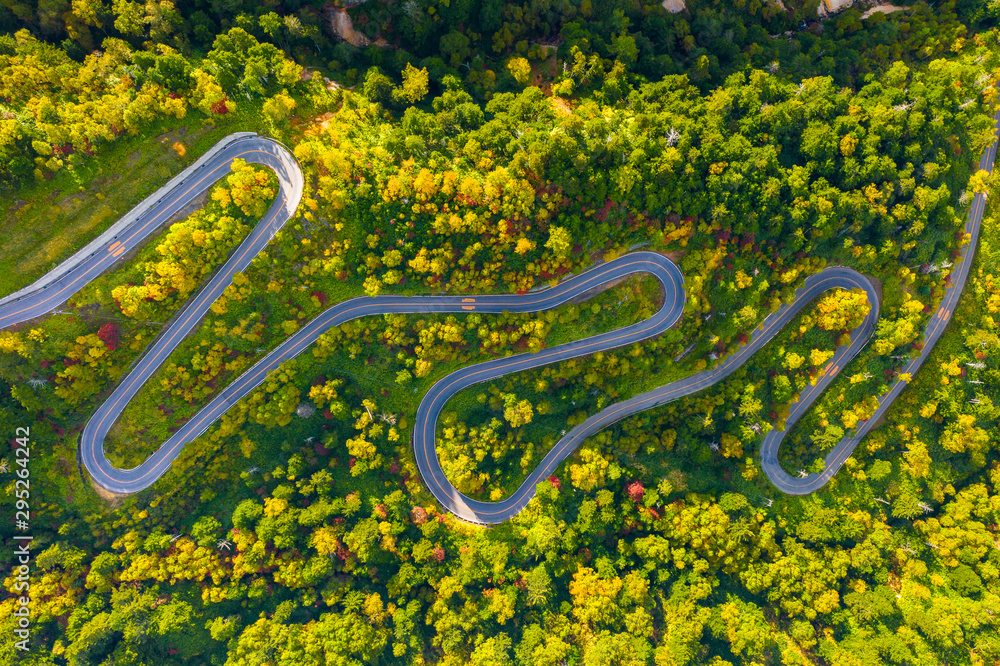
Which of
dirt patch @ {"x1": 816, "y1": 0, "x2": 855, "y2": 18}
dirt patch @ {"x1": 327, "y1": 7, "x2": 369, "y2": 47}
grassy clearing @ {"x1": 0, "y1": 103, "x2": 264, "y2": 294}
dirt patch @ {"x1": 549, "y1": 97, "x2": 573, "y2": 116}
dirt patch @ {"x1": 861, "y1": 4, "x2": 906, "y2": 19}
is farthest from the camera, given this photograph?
dirt patch @ {"x1": 816, "y1": 0, "x2": 855, "y2": 18}

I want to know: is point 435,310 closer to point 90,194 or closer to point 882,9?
point 90,194

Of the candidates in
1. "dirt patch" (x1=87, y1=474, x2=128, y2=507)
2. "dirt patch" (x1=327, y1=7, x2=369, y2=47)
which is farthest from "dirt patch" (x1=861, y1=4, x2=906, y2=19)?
"dirt patch" (x1=87, y1=474, x2=128, y2=507)

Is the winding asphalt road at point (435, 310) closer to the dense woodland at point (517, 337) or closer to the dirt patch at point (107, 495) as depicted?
the dirt patch at point (107, 495)

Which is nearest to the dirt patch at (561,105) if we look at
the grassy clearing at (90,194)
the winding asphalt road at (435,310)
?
the winding asphalt road at (435,310)

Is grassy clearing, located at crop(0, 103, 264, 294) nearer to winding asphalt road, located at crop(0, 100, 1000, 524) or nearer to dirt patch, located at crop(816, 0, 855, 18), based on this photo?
winding asphalt road, located at crop(0, 100, 1000, 524)

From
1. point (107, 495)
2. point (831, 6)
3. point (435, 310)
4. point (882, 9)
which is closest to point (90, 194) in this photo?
point (107, 495)
